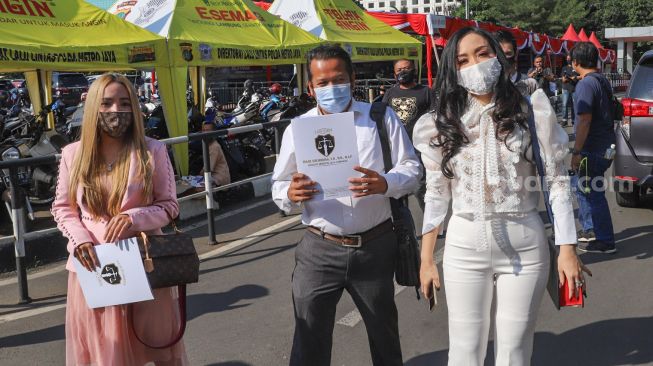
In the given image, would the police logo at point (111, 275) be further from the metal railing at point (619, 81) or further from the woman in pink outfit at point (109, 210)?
the metal railing at point (619, 81)

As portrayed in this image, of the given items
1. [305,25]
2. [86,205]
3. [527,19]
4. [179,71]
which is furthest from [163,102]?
[527,19]

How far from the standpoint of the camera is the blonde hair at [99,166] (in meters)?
2.67

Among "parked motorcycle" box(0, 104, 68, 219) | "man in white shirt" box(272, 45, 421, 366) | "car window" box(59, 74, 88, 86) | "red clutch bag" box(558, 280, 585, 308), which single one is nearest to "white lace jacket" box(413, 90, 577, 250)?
"red clutch bag" box(558, 280, 585, 308)

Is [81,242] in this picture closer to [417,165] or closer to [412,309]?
[417,165]

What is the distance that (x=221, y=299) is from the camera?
4891mm

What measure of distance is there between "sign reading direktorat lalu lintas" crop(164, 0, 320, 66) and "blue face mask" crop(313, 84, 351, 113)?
7056 millimetres

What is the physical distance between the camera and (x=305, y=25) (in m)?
13.7

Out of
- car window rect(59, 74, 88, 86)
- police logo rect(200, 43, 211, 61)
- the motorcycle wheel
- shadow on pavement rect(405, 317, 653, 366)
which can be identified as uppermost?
car window rect(59, 74, 88, 86)

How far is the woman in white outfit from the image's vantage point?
2.37 metres

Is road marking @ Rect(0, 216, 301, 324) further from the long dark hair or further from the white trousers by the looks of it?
the long dark hair

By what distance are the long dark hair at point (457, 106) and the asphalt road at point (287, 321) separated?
175 cm

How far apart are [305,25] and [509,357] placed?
39.6 feet

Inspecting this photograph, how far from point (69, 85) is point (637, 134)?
87.8 feet

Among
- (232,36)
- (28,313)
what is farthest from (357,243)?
(232,36)
